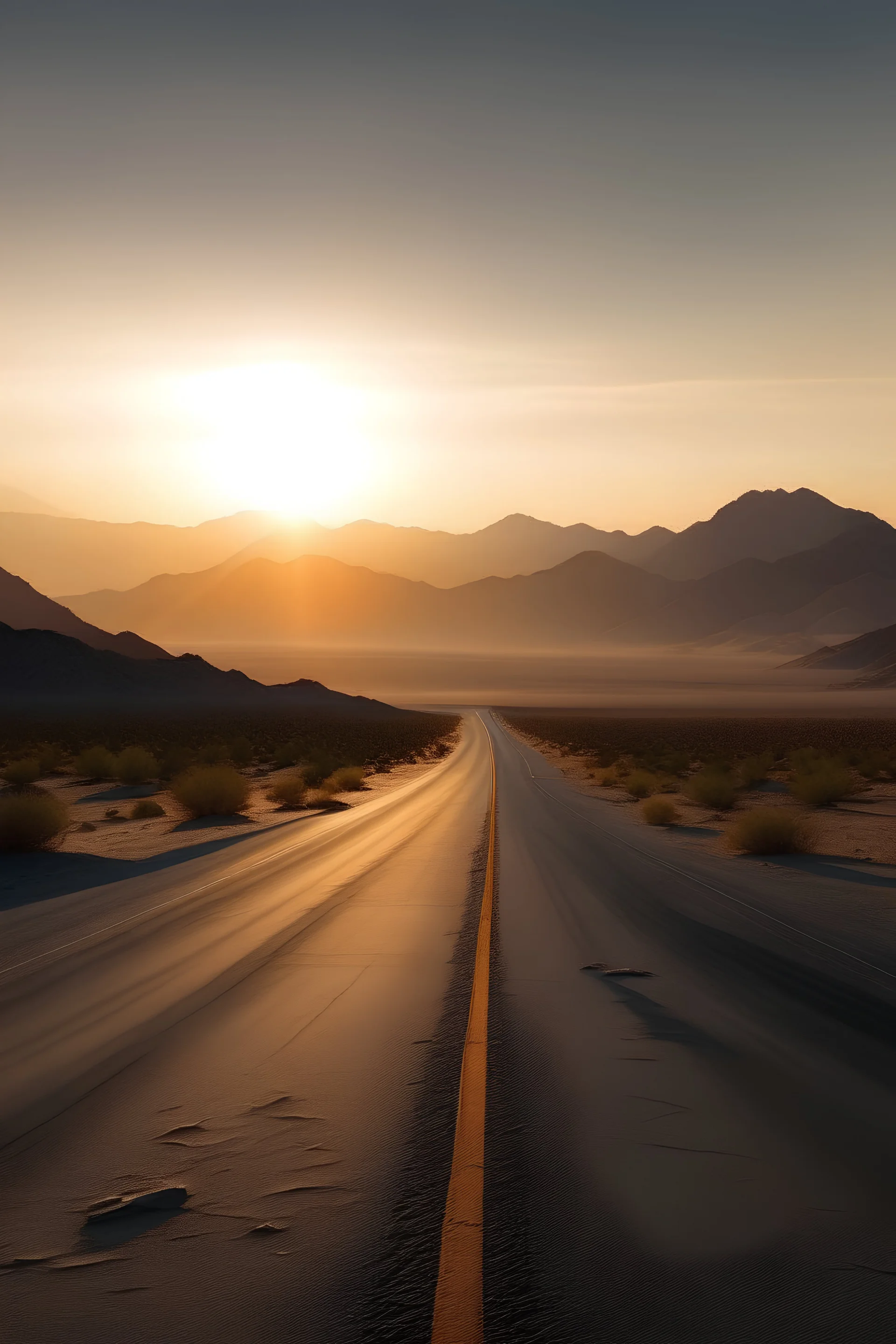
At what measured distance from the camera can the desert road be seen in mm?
3398

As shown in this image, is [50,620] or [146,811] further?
[50,620]

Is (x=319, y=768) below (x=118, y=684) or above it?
below

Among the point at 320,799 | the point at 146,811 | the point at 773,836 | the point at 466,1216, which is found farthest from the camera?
the point at 320,799

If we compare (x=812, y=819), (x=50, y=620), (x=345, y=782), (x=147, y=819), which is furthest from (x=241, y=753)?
(x=50, y=620)

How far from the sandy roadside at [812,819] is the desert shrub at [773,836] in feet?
0.94

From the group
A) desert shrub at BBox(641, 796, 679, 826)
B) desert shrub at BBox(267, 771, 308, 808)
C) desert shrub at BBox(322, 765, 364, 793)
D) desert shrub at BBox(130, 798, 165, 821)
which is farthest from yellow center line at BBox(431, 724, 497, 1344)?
desert shrub at BBox(322, 765, 364, 793)

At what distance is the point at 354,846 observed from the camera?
1731cm

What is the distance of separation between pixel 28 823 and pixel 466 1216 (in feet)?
49.3

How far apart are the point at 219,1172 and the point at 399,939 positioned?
519 cm

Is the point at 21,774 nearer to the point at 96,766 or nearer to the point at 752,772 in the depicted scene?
the point at 96,766

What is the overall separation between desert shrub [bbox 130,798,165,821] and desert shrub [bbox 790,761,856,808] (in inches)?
717

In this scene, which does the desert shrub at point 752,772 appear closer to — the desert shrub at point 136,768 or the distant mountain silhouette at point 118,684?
the desert shrub at point 136,768

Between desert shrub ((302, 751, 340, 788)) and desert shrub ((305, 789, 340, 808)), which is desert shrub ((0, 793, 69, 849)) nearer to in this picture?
desert shrub ((305, 789, 340, 808))

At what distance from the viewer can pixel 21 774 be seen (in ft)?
102
